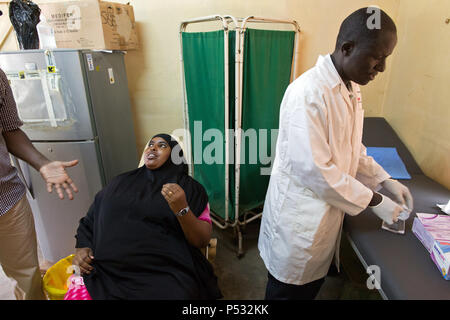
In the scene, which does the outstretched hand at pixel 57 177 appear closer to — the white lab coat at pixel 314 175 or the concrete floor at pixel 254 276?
the white lab coat at pixel 314 175

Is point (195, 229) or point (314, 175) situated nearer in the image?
point (314, 175)

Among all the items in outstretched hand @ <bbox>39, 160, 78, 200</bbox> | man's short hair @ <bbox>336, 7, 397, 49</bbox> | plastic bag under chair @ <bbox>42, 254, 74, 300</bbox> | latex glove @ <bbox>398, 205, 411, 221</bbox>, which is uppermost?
man's short hair @ <bbox>336, 7, 397, 49</bbox>

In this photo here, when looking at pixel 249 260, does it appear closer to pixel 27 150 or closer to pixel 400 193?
pixel 400 193

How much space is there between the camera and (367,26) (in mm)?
1003

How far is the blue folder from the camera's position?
1863 millimetres

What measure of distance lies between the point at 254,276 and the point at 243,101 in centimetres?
132

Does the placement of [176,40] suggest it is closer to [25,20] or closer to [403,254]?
[25,20]

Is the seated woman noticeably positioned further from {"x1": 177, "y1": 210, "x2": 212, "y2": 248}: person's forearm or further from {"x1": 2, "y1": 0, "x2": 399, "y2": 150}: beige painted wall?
{"x1": 2, "y1": 0, "x2": 399, "y2": 150}: beige painted wall

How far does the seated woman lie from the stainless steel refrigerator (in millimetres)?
648

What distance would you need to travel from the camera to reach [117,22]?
2.16 meters

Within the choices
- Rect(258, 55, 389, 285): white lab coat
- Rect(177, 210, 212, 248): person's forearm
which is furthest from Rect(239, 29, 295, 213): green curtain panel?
Rect(177, 210, 212, 248): person's forearm

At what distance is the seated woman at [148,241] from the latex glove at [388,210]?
31.8 inches

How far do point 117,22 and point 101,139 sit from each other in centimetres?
94

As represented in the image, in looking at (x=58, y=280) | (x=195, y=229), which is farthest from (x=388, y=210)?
(x=58, y=280)
